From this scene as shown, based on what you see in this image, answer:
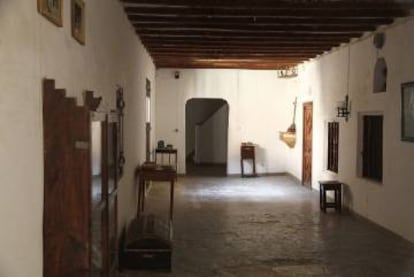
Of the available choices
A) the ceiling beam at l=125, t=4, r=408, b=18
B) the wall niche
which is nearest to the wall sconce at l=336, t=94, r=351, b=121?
the wall niche

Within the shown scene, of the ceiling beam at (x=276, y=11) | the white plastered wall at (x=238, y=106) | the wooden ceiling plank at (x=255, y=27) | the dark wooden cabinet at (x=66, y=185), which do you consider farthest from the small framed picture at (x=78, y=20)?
the white plastered wall at (x=238, y=106)

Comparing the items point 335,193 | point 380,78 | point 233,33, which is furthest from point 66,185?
point 335,193

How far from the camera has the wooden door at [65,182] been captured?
211 centimetres

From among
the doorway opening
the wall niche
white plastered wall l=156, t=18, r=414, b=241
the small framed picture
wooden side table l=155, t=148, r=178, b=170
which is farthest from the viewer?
the doorway opening

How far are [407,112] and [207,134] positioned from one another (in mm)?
9383

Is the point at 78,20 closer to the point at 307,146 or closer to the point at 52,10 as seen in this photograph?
the point at 52,10

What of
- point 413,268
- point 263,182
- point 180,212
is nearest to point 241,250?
point 413,268

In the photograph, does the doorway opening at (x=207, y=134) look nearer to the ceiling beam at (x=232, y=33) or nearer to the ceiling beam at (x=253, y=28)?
the ceiling beam at (x=232, y=33)

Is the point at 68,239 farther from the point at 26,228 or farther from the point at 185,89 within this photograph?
the point at 185,89

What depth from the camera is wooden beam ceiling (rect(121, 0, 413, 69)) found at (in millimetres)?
4914

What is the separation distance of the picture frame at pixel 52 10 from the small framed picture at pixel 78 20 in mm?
293

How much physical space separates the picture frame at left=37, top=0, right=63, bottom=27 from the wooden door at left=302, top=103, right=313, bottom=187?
25.4 feet

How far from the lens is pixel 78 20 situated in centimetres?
288

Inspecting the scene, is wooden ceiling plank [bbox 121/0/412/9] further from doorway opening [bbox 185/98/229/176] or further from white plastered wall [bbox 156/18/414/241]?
doorway opening [bbox 185/98/229/176]
